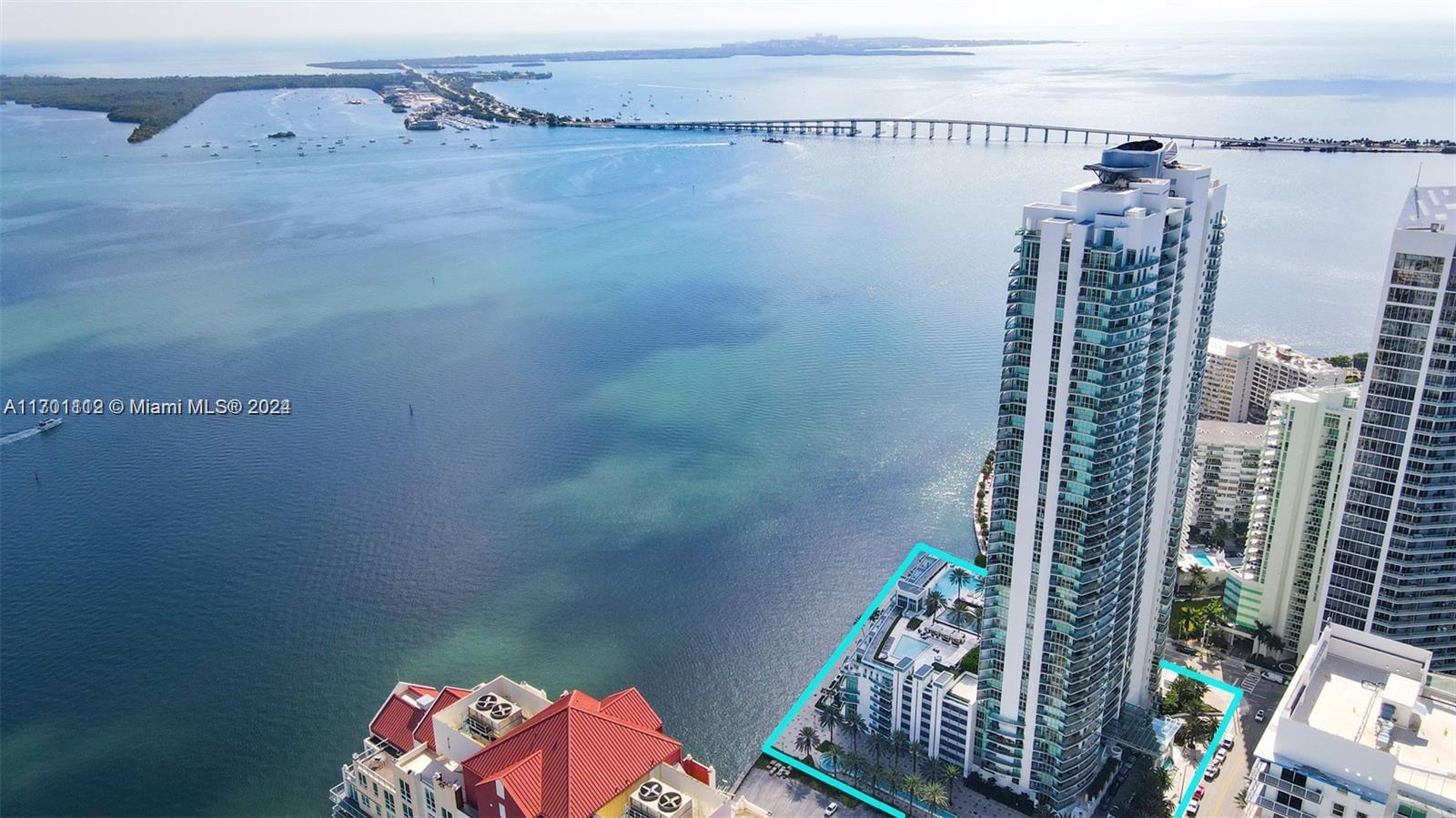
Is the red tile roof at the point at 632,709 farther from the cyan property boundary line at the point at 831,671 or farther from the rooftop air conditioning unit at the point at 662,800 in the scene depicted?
the cyan property boundary line at the point at 831,671

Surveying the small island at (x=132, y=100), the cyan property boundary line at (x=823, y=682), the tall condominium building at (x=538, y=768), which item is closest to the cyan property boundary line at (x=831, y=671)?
the cyan property boundary line at (x=823, y=682)

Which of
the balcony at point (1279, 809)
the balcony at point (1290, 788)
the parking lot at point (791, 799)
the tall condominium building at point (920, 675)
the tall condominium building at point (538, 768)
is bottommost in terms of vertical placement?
the parking lot at point (791, 799)

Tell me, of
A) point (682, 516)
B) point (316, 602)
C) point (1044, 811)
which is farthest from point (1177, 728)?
point (316, 602)

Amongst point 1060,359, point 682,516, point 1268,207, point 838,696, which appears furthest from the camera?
point 1268,207

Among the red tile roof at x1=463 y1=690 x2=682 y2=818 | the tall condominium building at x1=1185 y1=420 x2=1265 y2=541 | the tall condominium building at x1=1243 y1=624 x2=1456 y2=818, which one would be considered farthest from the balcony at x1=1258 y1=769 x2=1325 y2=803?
the tall condominium building at x1=1185 y1=420 x2=1265 y2=541

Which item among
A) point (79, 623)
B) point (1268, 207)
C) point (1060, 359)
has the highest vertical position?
point (1060, 359)

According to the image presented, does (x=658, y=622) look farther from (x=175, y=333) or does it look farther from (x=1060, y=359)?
(x=175, y=333)
